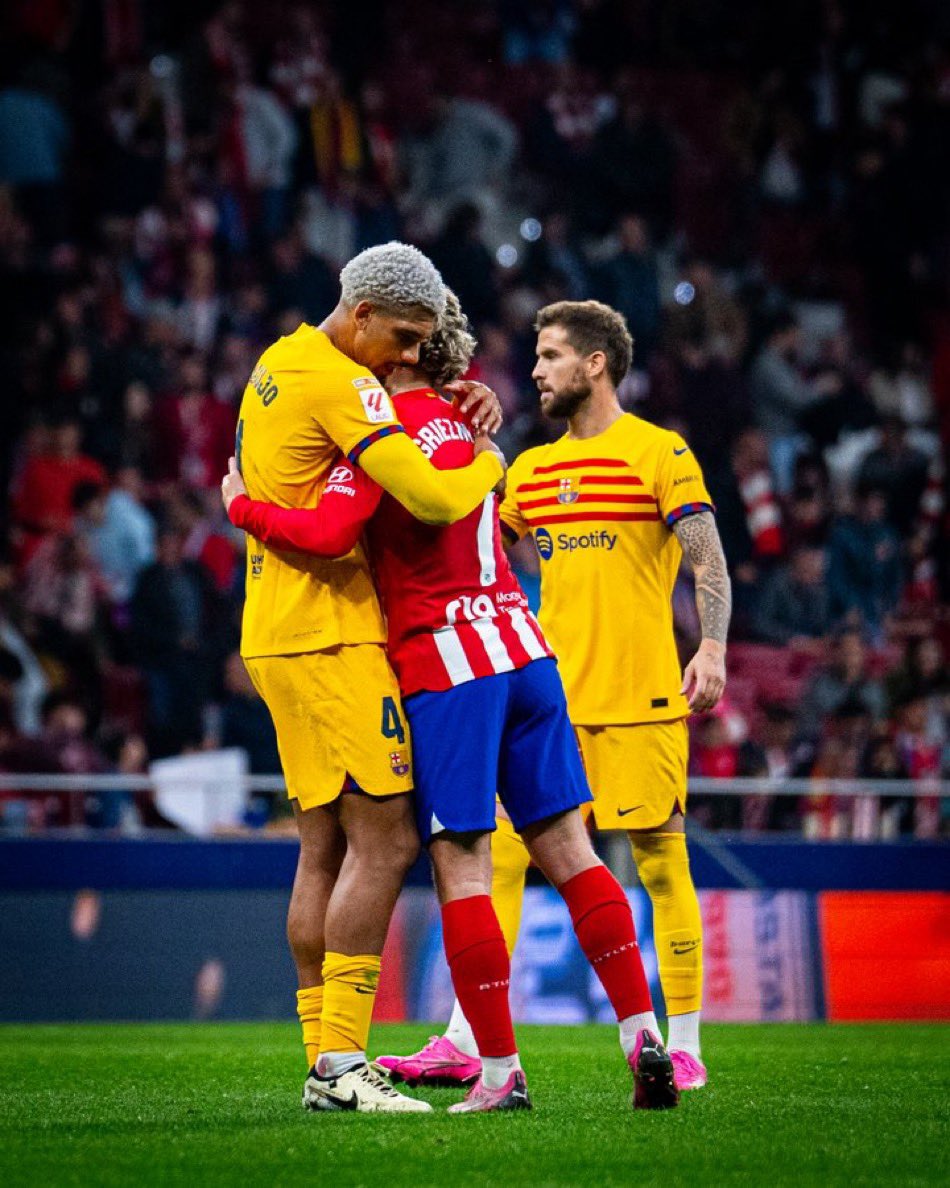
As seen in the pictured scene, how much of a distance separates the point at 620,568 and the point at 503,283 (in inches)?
399

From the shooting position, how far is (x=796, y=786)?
11.7m

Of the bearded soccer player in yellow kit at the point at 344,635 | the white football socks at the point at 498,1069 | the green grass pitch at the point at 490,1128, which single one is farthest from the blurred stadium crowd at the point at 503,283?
the white football socks at the point at 498,1069

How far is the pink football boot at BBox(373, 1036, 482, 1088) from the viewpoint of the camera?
6.10 metres

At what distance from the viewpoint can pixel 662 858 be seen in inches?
247

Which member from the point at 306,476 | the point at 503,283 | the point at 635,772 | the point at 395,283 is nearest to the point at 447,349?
the point at 395,283

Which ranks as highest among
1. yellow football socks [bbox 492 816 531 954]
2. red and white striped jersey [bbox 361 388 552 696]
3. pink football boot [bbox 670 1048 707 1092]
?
red and white striped jersey [bbox 361 388 552 696]

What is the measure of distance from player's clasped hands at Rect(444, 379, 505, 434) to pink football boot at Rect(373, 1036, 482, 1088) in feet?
6.56

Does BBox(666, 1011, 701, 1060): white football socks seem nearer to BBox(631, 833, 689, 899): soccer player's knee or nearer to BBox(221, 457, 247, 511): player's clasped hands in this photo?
BBox(631, 833, 689, 899): soccer player's knee

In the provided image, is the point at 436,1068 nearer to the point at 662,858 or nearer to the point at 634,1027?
the point at 662,858

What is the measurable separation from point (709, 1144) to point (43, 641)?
8.81 metres

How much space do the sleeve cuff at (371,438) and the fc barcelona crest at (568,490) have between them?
1454 millimetres

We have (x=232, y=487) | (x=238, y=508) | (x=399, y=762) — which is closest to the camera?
(x=399, y=762)

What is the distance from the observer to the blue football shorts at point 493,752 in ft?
16.9

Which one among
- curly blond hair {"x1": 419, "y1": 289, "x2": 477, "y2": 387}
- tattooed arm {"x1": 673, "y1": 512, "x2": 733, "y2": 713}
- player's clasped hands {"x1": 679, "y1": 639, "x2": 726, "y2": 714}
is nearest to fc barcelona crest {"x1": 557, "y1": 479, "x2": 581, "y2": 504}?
tattooed arm {"x1": 673, "y1": 512, "x2": 733, "y2": 713}
